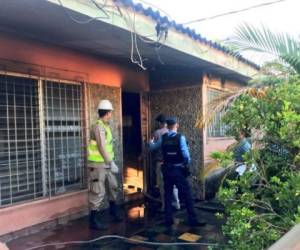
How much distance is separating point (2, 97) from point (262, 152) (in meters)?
3.70

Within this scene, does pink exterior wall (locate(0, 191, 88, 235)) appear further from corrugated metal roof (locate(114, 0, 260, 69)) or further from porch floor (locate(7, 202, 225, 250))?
corrugated metal roof (locate(114, 0, 260, 69))

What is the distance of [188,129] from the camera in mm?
7727

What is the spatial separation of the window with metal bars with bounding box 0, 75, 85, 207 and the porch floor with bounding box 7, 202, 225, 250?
63cm

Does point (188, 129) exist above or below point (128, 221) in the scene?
above

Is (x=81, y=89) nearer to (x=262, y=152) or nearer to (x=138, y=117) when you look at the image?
(x=138, y=117)

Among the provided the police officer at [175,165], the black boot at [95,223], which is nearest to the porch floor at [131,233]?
the black boot at [95,223]

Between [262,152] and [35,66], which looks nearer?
[262,152]

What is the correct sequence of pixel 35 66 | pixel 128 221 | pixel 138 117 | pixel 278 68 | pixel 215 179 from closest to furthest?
pixel 278 68 < pixel 35 66 < pixel 128 221 < pixel 215 179 < pixel 138 117

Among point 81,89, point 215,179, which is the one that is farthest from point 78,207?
point 215,179

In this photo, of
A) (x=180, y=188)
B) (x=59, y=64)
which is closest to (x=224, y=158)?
(x=180, y=188)

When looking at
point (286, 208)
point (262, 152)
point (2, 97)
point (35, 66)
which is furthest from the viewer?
point (35, 66)

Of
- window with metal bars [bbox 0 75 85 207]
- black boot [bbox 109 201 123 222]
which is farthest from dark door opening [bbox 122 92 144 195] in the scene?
window with metal bars [bbox 0 75 85 207]

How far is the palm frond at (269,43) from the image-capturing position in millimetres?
4182

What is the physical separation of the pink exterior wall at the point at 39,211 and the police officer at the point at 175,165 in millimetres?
1631
